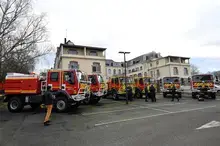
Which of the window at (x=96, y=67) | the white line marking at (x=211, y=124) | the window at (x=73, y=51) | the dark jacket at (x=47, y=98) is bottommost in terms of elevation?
the white line marking at (x=211, y=124)

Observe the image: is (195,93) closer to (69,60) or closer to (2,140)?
(2,140)

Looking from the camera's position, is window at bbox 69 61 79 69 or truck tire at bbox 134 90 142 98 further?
window at bbox 69 61 79 69

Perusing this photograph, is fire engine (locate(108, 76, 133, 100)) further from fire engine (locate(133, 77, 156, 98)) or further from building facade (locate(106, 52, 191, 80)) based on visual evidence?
building facade (locate(106, 52, 191, 80))

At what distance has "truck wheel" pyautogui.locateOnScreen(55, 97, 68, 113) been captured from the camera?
32.7 ft

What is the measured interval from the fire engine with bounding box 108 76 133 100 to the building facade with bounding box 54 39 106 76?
1404 centimetres

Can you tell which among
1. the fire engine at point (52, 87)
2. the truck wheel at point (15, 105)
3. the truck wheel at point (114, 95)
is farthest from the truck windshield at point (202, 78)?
the truck wheel at point (15, 105)

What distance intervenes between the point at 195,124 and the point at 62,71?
27.2 ft

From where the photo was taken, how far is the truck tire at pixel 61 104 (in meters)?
9.96

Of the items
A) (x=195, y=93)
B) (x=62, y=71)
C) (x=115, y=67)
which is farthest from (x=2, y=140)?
(x=115, y=67)

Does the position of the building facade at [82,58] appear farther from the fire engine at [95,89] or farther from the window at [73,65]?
the fire engine at [95,89]

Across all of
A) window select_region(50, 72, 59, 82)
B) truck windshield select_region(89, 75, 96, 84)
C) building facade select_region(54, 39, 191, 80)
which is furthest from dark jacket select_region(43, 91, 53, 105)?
building facade select_region(54, 39, 191, 80)

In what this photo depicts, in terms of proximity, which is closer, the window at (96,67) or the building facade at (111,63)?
the building facade at (111,63)

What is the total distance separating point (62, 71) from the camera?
1055 cm

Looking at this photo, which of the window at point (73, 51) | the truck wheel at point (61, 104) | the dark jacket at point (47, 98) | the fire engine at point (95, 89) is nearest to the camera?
the dark jacket at point (47, 98)
